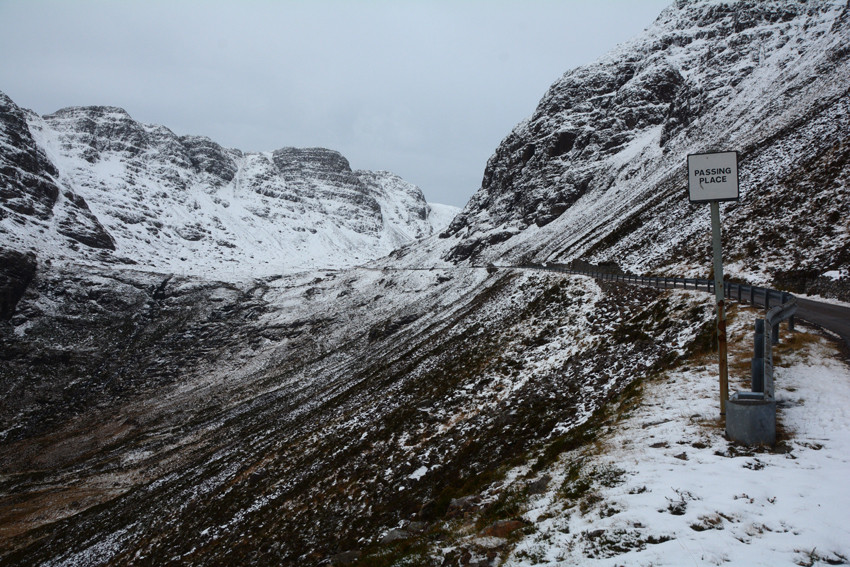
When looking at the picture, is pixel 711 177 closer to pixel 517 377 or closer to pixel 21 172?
pixel 517 377

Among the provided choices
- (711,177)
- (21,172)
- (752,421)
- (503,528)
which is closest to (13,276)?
(21,172)

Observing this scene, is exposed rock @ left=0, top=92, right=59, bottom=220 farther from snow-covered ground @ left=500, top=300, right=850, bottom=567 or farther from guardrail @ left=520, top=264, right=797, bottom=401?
snow-covered ground @ left=500, top=300, right=850, bottom=567

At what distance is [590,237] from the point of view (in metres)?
64.6

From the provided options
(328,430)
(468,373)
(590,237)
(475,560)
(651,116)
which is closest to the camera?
(475,560)

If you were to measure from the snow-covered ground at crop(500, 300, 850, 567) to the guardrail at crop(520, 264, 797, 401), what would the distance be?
101 cm

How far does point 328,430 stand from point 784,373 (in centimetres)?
2468

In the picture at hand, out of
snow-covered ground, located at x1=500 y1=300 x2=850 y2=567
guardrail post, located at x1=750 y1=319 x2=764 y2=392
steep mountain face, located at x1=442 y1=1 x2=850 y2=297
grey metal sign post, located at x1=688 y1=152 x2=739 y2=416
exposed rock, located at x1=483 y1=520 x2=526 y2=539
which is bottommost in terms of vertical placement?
exposed rock, located at x1=483 y1=520 x2=526 y2=539

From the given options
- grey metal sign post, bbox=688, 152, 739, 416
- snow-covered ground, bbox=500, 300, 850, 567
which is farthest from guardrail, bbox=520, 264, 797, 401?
snow-covered ground, bbox=500, 300, 850, 567

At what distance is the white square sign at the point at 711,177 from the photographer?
8.23 metres

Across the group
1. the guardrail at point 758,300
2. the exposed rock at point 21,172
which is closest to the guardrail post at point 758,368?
the guardrail at point 758,300

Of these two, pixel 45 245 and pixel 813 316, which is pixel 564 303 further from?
pixel 45 245

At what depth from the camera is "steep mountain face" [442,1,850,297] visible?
95.6 ft

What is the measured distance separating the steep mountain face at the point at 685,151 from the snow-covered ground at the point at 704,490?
15935mm

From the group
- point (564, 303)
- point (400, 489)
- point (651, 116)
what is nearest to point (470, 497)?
point (400, 489)
